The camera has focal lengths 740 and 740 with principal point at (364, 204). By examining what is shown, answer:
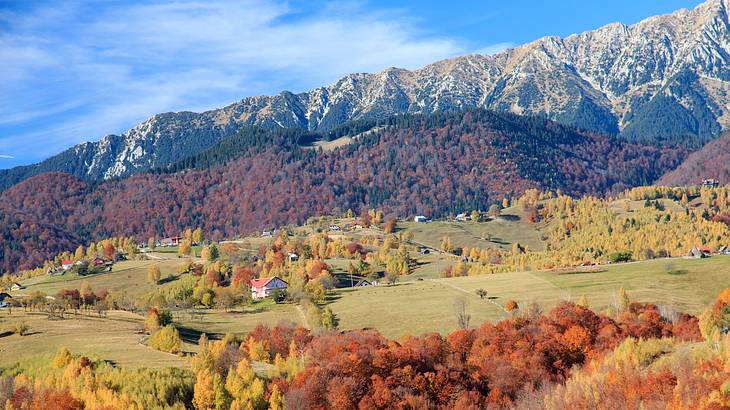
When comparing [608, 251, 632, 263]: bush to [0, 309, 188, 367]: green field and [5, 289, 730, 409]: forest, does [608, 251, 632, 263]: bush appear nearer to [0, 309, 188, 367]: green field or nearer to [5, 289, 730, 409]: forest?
[5, 289, 730, 409]: forest

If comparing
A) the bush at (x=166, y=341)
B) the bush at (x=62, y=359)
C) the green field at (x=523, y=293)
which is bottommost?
the green field at (x=523, y=293)

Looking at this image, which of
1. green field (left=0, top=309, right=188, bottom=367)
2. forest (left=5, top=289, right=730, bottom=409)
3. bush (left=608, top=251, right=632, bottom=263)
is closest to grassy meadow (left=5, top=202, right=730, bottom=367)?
green field (left=0, top=309, right=188, bottom=367)

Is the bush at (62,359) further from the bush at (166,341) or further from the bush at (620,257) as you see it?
the bush at (620,257)

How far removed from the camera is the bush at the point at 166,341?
10816cm

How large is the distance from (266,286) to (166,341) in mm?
75090

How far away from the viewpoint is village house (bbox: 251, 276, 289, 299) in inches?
7160

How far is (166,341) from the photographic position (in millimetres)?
109188

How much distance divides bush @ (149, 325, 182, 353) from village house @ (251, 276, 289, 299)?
66.9 metres

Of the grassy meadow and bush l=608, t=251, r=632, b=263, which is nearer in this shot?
the grassy meadow

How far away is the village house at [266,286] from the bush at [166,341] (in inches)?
2634

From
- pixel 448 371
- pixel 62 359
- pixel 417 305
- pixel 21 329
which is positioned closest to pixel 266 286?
pixel 417 305

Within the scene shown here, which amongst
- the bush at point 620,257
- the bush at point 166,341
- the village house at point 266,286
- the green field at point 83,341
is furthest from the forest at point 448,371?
the bush at point 620,257

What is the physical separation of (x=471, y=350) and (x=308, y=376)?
98.6 ft

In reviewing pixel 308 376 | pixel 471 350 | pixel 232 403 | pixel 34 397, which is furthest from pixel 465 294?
pixel 34 397
